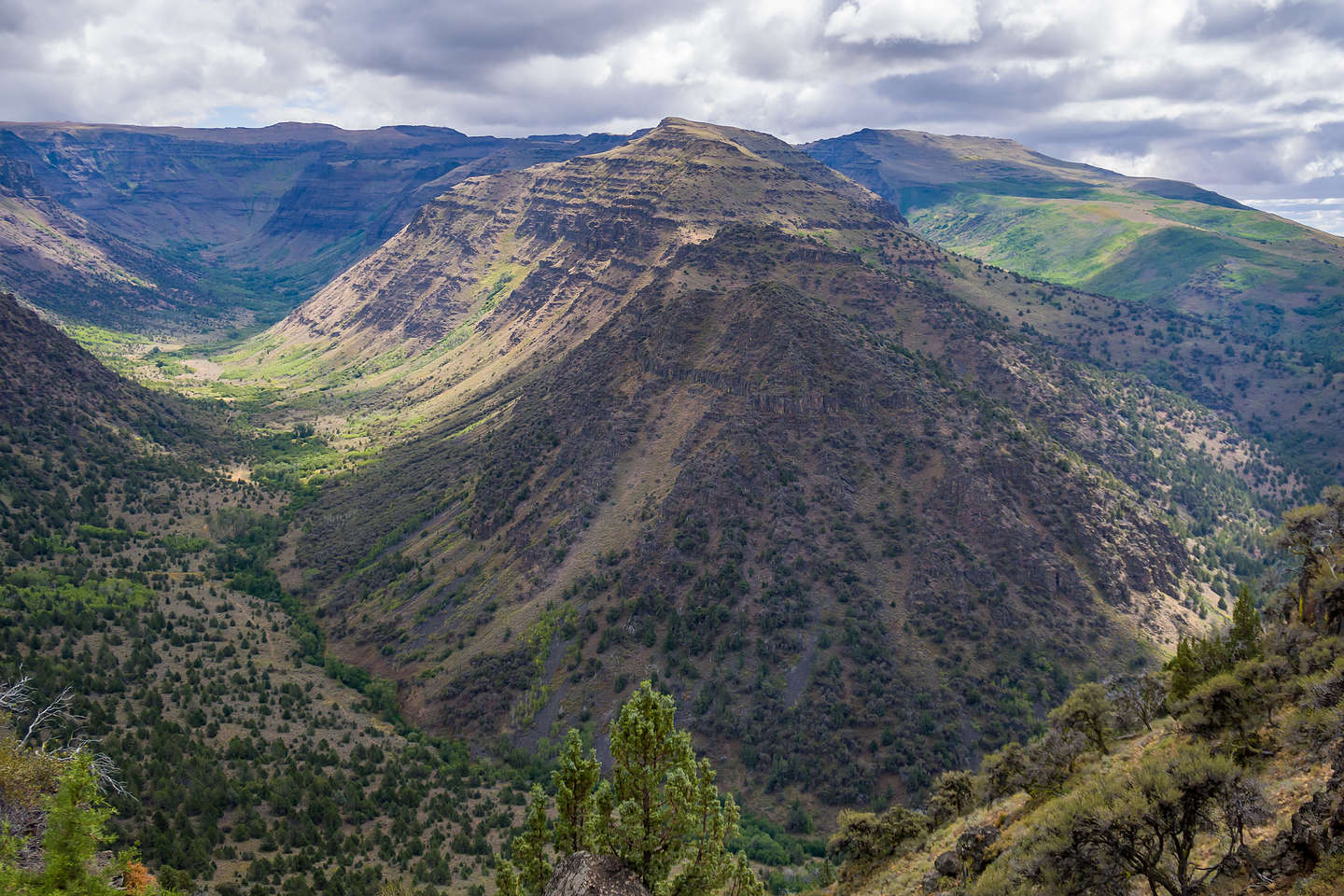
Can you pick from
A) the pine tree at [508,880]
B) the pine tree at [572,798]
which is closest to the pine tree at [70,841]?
the pine tree at [508,880]

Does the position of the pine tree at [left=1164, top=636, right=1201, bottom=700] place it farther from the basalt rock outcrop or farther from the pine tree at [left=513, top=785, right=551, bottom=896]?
the pine tree at [left=513, top=785, right=551, bottom=896]

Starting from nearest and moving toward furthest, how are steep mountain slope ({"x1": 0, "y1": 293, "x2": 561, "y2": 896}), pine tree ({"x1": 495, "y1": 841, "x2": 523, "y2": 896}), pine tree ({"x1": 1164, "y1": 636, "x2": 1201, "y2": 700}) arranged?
pine tree ({"x1": 495, "y1": 841, "x2": 523, "y2": 896}) → pine tree ({"x1": 1164, "y1": 636, "x2": 1201, "y2": 700}) → steep mountain slope ({"x1": 0, "y1": 293, "x2": 561, "y2": 896})

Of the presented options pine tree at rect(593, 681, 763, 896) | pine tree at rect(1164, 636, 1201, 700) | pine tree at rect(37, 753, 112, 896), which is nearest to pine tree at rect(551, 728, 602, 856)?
pine tree at rect(593, 681, 763, 896)

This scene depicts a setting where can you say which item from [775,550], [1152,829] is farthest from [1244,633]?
[775,550]

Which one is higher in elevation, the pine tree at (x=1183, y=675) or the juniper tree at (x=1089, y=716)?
the pine tree at (x=1183, y=675)

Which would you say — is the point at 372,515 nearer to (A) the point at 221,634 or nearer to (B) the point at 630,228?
(A) the point at 221,634

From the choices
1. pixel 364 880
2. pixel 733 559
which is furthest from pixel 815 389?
pixel 364 880

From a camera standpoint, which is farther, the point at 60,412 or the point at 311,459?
the point at 311,459

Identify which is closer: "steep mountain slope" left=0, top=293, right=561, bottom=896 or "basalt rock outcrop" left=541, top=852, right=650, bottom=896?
"basalt rock outcrop" left=541, top=852, right=650, bottom=896

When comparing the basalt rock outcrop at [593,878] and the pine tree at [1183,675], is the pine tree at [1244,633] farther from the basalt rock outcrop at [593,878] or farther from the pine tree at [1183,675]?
the basalt rock outcrop at [593,878]

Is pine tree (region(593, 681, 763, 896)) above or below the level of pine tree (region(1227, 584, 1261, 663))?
below

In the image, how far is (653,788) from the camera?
25906 millimetres

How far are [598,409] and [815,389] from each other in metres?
31.8

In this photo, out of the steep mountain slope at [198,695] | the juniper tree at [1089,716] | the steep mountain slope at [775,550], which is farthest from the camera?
the steep mountain slope at [775,550]
